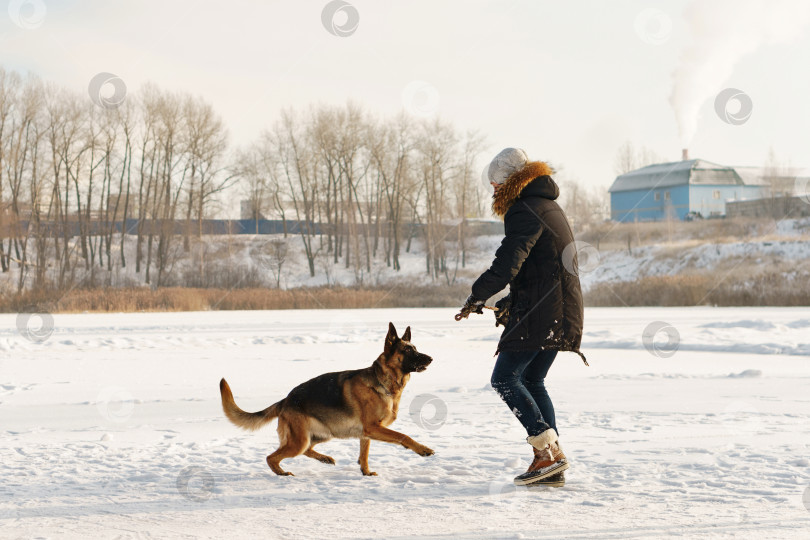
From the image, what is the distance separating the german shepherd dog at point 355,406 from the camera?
4906mm

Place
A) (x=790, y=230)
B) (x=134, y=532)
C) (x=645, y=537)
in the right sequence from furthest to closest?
(x=790, y=230) < (x=134, y=532) < (x=645, y=537)

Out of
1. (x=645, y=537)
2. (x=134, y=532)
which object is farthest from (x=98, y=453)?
(x=645, y=537)

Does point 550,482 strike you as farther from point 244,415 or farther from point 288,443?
point 244,415

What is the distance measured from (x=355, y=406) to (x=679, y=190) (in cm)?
6545

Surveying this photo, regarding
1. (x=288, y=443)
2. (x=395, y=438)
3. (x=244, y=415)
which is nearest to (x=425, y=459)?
(x=395, y=438)

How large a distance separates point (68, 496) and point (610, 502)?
3065mm

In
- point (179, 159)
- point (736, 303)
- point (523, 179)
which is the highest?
point (179, 159)

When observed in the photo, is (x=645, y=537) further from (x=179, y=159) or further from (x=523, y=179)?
(x=179, y=159)

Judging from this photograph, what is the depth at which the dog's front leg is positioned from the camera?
4859 millimetres

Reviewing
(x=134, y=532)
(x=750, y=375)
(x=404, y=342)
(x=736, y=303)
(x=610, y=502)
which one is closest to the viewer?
(x=134, y=532)

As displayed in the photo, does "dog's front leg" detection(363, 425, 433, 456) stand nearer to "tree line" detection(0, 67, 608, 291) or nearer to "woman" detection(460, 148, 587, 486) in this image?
"woman" detection(460, 148, 587, 486)

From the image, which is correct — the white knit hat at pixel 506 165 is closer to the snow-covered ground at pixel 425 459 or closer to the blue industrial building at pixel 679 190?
the snow-covered ground at pixel 425 459

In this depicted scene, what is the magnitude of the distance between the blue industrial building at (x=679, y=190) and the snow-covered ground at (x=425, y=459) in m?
56.0

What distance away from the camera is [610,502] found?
13.9ft
